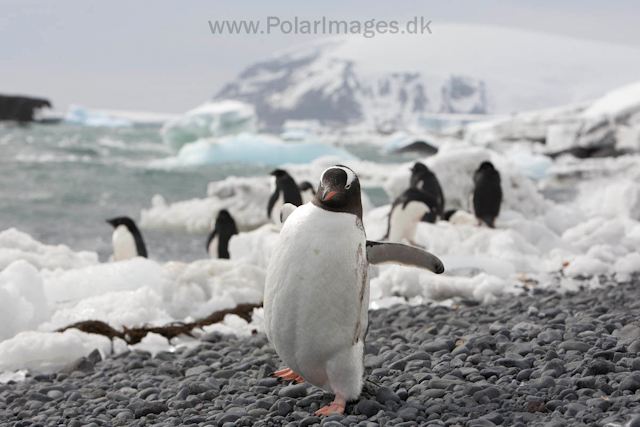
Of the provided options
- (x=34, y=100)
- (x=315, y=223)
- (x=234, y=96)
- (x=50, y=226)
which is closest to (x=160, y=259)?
(x=50, y=226)

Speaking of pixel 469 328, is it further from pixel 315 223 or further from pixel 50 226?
pixel 50 226

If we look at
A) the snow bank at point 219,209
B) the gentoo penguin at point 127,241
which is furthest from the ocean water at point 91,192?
the gentoo penguin at point 127,241

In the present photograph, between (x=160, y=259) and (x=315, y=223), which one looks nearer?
(x=315, y=223)

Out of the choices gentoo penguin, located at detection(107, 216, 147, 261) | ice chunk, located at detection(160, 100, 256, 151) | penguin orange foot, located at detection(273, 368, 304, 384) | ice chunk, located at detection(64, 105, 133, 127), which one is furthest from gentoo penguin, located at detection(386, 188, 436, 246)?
ice chunk, located at detection(64, 105, 133, 127)

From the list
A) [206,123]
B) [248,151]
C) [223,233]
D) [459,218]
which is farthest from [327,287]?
[206,123]

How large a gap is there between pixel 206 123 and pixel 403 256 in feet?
115

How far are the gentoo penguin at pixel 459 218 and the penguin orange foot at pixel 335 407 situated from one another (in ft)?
19.2

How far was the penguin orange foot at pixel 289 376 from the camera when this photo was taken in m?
2.68

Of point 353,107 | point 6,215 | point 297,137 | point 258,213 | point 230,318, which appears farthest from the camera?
point 353,107

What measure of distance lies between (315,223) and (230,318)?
2322mm

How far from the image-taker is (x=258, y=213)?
1411 centimetres

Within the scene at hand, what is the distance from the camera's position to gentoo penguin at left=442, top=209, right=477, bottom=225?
8.01 m

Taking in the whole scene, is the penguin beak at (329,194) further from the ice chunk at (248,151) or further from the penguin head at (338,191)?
the ice chunk at (248,151)

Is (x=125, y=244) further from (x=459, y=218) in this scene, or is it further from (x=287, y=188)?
(x=459, y=218)
